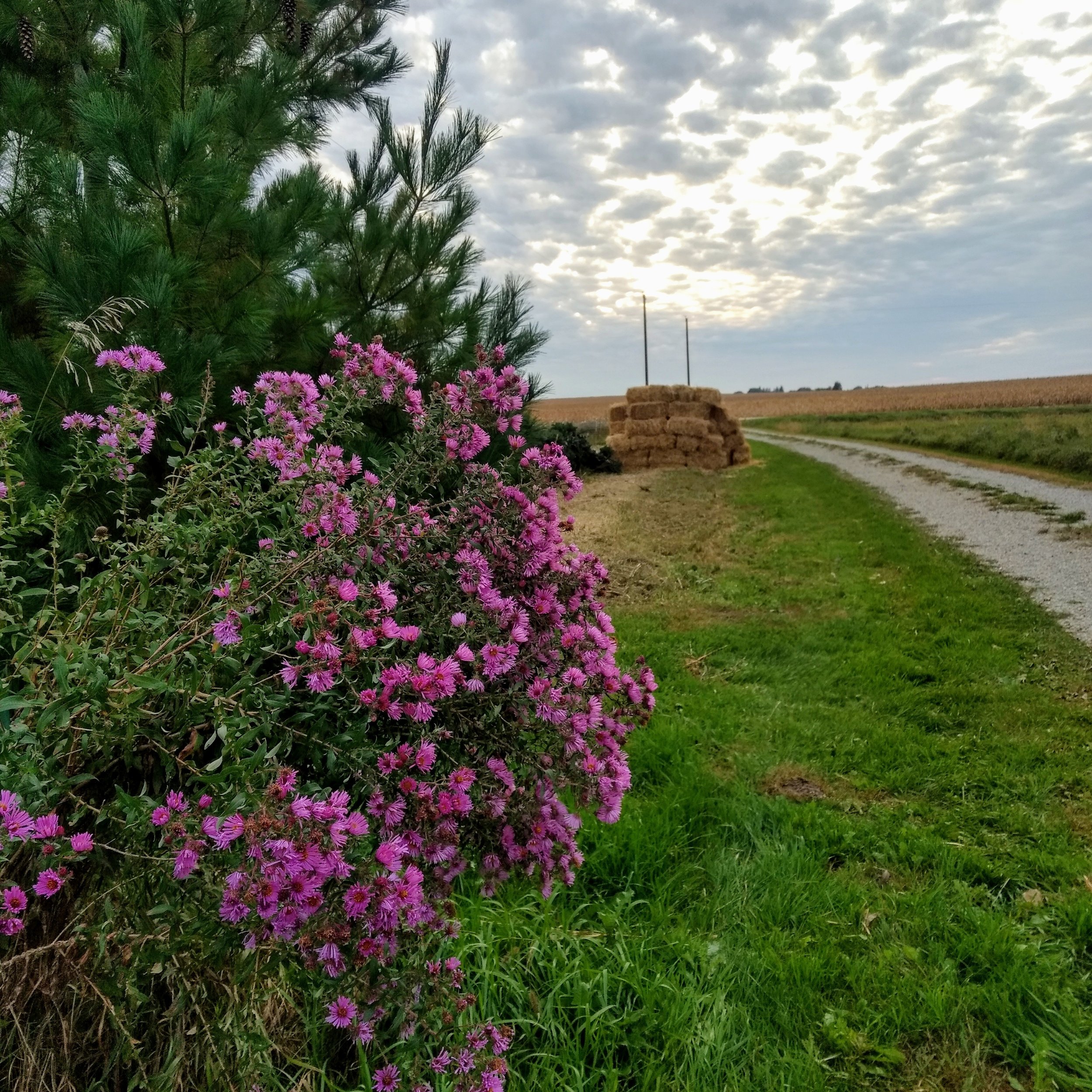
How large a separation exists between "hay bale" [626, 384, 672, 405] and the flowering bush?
17969 millimetres

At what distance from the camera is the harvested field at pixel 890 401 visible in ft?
131

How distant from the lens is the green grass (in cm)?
1506

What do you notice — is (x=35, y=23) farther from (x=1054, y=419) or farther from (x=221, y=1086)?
(x=1054, y=419)

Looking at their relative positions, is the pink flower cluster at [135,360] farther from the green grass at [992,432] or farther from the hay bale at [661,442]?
the hay bale at [661,442]

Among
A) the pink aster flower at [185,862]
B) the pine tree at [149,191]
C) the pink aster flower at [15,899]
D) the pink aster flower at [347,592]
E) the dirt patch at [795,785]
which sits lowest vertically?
the dirt patch at [795,785]

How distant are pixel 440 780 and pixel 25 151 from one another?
4506 millimetres

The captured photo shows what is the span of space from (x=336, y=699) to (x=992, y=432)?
21798 millimetres

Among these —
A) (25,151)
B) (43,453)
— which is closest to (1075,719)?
(43,453)

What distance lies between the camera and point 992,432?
64.1ft

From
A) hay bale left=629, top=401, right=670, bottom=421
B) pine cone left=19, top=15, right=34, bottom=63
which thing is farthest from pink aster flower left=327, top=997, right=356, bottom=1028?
hay bale left=629, top=401, right=670, bottom=421

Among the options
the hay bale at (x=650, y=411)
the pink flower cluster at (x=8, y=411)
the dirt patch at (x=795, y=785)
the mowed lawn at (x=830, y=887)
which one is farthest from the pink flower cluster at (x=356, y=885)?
the hay bale at (x=650, y=411)

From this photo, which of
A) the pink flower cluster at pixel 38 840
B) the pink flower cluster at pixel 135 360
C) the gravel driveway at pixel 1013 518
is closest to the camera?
the pink flower cluster at pixel 38 840

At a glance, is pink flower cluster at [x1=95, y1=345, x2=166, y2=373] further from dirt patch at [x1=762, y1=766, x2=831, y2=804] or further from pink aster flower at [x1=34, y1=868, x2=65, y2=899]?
dirt patch at [x1=762, y1=766, x2=831, y2=804]

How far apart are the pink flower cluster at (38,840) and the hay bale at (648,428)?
18.8 meters
